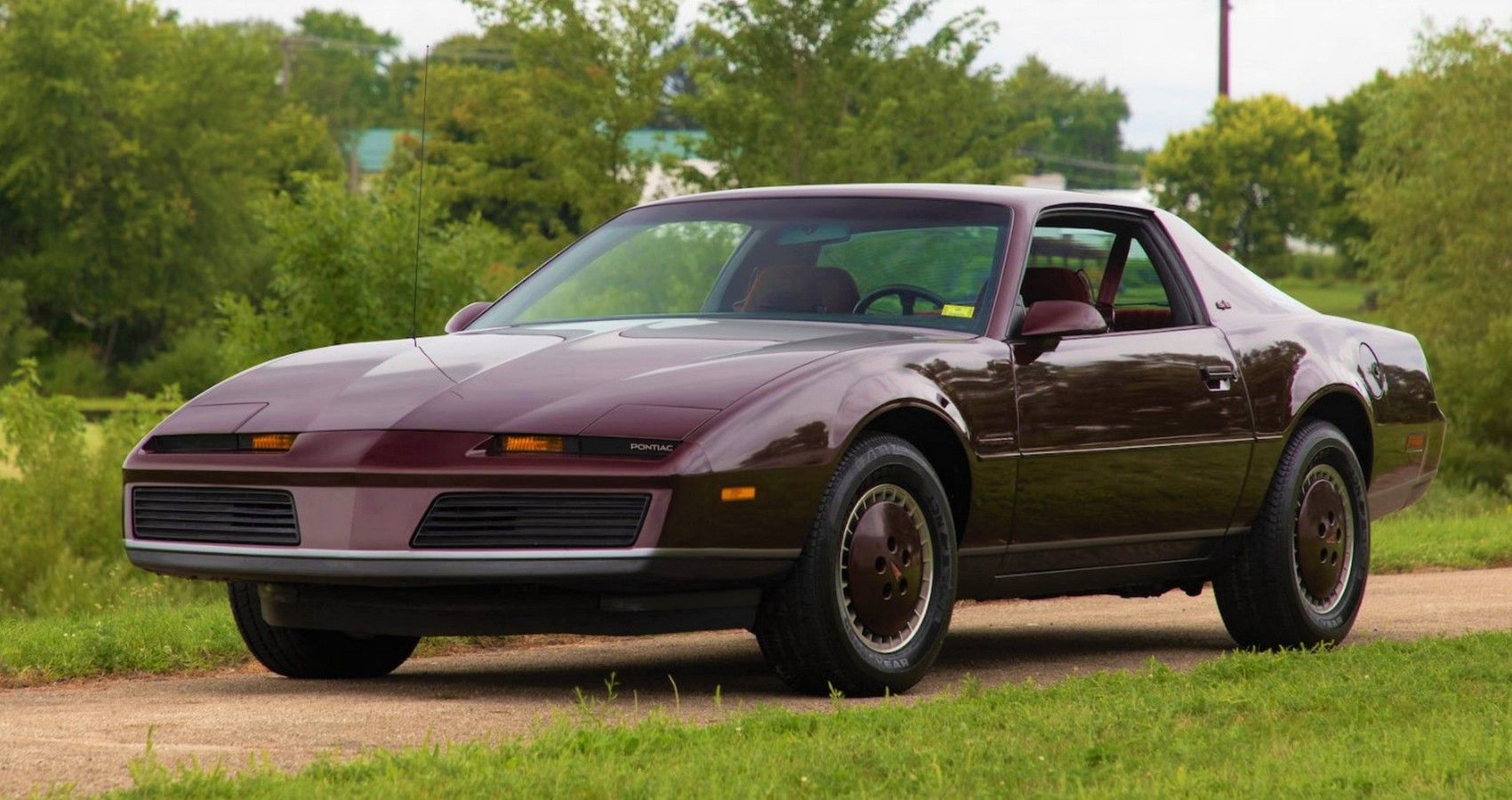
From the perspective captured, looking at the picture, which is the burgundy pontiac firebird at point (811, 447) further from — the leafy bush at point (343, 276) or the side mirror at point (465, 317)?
the leafy bush at point (343, 276)

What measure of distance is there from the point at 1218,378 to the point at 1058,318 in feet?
3.66

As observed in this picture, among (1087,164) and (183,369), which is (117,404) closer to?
(183,369)

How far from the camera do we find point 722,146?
1227 inches

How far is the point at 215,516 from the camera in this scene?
20.2 ft

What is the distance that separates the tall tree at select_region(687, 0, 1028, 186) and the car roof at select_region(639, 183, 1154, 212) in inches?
846

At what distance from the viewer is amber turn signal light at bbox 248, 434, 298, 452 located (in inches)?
237

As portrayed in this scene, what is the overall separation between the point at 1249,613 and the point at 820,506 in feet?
8.54

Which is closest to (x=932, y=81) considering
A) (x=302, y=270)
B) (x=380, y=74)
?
(x=302, y=270)

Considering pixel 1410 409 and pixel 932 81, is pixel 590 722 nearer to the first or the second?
pixel 1410 409

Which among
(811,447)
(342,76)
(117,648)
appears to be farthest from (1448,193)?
(342,76)

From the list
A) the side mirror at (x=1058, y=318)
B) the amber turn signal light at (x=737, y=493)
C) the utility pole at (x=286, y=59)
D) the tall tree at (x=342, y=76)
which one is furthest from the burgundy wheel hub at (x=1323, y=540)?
the tall tree at (x=342, y=76)

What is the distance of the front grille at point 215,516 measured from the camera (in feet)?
19.6

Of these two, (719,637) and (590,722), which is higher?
(590,722)

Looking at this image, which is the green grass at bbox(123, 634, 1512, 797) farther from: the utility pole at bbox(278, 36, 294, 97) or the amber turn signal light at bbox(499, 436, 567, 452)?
the utility pole at bbox(278, 36, 294, 97)
